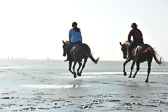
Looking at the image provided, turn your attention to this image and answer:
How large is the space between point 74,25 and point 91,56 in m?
2.11

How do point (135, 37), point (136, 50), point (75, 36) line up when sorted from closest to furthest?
point (136, 50) → point (135, 37) → point (75, 36)

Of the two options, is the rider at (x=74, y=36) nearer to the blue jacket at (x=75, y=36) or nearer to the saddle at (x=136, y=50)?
the blue jacket at (x=75, y=36)

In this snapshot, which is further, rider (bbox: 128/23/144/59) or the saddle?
rider (bbox: 128/23/144/59)

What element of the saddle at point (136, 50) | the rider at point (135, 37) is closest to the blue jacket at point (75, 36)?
the rider at point (135, 37)

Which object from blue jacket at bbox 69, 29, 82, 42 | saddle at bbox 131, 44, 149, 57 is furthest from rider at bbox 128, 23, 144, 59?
blue jacket at bbox 69, 29, 82, 42

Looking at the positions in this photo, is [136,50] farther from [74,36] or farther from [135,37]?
[74,36]

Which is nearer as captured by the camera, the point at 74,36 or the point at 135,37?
the point at 135,37

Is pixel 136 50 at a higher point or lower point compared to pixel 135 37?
lower

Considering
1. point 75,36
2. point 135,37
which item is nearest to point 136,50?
point 135,37

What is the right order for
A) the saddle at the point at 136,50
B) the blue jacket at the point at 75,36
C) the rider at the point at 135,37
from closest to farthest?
1. the saddle at the point at 136,50
2. the rider at the point at 135,37
3. the blue jacket at the point at 75,36

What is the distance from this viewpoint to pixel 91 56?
18.0m

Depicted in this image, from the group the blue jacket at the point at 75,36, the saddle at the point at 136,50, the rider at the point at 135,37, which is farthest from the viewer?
the blue jacket at the point at 75,36

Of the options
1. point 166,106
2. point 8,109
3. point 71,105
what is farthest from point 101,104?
point 8,109

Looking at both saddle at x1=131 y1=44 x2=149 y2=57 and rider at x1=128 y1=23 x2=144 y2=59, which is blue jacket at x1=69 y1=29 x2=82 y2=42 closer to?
rider at x1=128 y1=23 x2=144 y2=59
